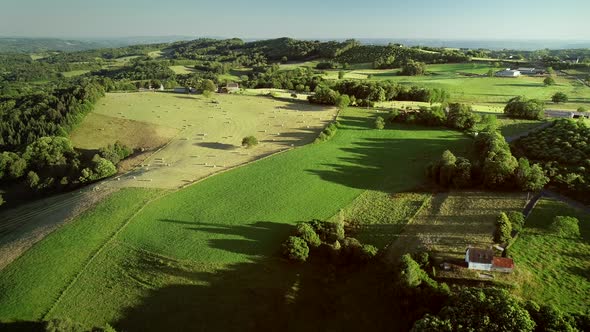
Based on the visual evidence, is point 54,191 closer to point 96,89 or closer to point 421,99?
point 96,89

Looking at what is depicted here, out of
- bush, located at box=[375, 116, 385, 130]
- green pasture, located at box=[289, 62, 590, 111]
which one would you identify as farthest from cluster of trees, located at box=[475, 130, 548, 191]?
green pasture, located at box=[289, 62, 590, 111]

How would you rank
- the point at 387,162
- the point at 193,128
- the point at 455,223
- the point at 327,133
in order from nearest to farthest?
1. the point at 455,223
2. the point at 387,162
3. the point at 327,133
4. the point at 193,128

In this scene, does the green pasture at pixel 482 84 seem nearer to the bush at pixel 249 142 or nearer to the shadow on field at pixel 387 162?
the shadow on field at pixel 387 162

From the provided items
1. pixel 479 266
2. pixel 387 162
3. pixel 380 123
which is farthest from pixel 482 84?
pixel 479 266

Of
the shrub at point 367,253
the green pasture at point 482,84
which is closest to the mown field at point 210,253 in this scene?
the shrub at point 367,253

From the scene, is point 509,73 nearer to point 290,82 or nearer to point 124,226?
point 290,82

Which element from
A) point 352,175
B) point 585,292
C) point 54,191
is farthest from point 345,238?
point 54,191
